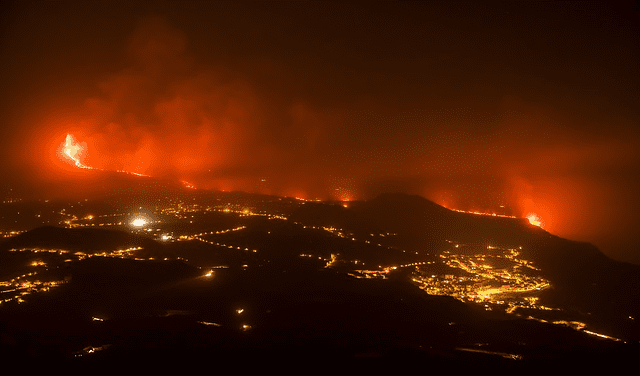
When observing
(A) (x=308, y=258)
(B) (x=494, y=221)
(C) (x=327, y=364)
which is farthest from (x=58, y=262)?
(B) (x=494, y=221)

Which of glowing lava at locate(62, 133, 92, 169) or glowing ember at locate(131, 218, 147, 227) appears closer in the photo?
glowing ember at locate(131, 218, 147, 227)

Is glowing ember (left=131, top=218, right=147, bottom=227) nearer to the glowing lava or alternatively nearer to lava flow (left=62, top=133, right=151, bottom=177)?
lava flow (left=62, top=133, right=151, bottom=177)

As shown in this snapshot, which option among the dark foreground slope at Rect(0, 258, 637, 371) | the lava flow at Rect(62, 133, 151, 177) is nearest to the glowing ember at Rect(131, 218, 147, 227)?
the dark foreground slope at Rect(0, 258, 637, 371)

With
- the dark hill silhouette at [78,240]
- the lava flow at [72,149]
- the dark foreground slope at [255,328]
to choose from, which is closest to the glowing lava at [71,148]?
the lava flow at [72,149]

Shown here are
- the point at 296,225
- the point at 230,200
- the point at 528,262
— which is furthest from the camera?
the point at 230,200

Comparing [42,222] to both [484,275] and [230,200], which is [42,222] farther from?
[484,275]

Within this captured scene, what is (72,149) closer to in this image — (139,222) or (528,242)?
(139,222)

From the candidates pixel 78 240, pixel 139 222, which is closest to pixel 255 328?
pixel 78 240

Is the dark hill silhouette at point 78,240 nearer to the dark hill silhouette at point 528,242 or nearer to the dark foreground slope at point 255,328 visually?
the dark foreground slope at point 255,328
